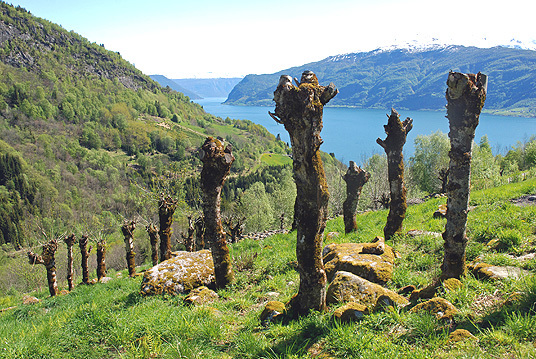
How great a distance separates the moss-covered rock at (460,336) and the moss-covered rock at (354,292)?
178 cm

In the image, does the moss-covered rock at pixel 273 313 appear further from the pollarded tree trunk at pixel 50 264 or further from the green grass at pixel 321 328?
the pollarded tree trunk at pixel 50 264

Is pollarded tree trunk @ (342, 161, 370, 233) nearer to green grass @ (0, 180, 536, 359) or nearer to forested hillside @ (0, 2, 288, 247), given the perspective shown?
green grass @ (0, 180, 536, 359)

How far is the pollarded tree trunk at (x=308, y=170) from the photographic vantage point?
239 inches

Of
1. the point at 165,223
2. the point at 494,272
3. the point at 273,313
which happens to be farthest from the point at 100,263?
the point at 494,272

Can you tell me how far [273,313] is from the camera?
7.03 metres

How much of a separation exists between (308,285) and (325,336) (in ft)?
3.85

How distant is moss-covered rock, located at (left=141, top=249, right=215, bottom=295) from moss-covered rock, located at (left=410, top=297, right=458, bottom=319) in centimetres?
785

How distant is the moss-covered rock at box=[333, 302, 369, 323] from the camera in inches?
231

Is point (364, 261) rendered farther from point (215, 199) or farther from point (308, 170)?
point (215, 199)

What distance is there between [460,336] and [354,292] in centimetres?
258

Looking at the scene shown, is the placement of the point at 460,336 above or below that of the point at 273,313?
above

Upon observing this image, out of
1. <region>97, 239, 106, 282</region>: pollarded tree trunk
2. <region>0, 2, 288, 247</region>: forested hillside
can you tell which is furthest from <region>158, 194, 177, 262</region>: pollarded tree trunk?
<region>0, 2, 288, 247</region>: forested hillside

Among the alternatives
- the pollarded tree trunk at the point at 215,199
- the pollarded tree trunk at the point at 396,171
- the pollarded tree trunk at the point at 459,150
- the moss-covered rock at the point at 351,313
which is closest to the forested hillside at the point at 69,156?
the pollarded tree trunk at the point at 215,199

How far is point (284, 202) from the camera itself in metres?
76.3
